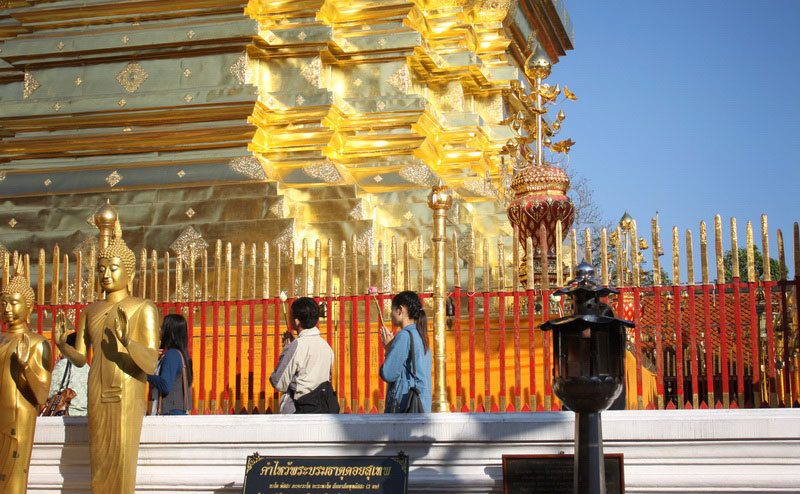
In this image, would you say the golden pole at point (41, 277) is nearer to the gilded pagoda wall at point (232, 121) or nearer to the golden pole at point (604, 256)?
the gilded pagoda wall at point (232, 121)

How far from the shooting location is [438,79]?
14203 millimetres

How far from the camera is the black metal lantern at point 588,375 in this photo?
498 centimetres

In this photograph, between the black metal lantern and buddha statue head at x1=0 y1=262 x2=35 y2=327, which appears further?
buddha statue head at x1=0 y1=262 x2=35 y2=327

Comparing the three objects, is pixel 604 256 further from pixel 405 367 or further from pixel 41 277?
pixel 41 277

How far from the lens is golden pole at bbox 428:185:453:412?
7.18 m

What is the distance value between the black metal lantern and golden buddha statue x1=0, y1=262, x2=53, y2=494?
3.18m

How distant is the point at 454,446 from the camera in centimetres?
621

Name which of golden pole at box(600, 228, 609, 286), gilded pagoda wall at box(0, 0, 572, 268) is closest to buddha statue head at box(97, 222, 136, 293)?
golden pole at box(600, 228, 609, 286)

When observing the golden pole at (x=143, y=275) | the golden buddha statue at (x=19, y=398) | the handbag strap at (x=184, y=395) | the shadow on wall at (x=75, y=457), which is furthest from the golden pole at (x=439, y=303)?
the golden pole at (x=143, y=275)

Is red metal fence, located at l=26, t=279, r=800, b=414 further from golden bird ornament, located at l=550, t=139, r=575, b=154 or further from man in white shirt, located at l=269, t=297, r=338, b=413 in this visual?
golden bird ornament, located at l=550, t=139, r=575, b=154

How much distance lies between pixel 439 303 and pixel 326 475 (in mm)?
1641

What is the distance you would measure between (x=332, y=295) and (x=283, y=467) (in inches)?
89.3

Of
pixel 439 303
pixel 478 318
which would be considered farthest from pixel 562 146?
pixel 439 303

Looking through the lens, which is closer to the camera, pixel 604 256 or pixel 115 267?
pixel 115 267
